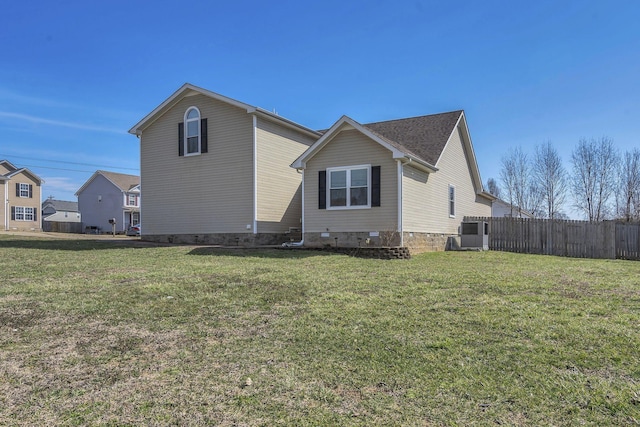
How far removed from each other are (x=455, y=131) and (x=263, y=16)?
943 cm

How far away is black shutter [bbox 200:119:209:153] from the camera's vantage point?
17.3 metres

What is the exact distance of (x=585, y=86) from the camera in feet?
58.0

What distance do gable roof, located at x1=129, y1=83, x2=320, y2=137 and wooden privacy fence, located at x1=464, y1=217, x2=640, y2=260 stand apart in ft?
31.1

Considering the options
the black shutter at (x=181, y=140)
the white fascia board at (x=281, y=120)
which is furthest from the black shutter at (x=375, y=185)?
the black shutter at (x=181, y=140)

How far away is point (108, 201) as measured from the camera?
4569cm

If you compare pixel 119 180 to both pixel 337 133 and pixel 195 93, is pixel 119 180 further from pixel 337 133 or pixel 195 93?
pixel 337 133

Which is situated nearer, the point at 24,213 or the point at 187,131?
the point at 187,131

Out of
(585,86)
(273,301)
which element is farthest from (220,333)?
(585,86)

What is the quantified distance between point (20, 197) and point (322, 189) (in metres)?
37.0

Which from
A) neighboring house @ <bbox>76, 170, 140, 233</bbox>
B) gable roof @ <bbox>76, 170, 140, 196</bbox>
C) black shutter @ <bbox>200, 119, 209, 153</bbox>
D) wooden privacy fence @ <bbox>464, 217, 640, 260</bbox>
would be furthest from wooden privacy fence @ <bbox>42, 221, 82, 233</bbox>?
wooden privacy fence @ <bbox>464, 217, 640, 260</bbox>

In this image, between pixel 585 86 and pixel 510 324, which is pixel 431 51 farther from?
pixel 510 324

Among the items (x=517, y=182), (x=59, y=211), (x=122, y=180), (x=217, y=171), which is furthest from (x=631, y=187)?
(x=59, y=211)

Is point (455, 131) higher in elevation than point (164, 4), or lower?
lower

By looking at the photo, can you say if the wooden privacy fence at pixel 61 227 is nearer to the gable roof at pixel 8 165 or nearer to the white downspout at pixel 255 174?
the gable roof at pixel 8 165
